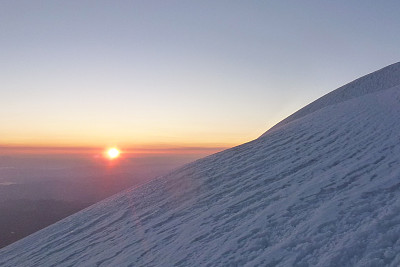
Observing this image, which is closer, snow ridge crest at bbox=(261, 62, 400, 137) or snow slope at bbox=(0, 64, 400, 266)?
snow slope at bbox=(0, 64, 400, 266)

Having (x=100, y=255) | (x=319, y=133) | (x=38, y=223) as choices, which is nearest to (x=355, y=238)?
(x=100, y=255)

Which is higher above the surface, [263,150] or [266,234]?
[263,150]

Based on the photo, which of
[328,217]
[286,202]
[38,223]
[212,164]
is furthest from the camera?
[38,223]

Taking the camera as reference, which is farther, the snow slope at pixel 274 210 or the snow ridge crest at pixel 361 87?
the snow ridge crest at pixel 361 87

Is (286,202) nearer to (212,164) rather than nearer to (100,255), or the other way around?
(100,255)

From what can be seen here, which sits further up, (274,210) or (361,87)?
(361,87)

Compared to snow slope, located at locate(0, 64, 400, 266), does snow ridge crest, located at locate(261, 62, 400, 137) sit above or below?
above

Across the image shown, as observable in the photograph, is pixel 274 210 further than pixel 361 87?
No

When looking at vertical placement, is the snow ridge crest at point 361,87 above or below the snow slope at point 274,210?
above
